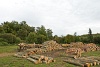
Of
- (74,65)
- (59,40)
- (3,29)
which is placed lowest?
(74,65)

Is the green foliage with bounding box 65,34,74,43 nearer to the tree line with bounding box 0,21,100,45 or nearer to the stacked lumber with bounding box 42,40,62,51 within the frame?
the tree line with bounding box 0,21,100,45

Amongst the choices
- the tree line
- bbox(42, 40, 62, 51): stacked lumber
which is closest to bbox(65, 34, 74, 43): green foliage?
the tree line

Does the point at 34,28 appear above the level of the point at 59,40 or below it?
above

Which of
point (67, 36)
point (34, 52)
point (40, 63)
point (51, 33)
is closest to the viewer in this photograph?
point (40, 63)

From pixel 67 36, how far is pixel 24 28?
20134mm

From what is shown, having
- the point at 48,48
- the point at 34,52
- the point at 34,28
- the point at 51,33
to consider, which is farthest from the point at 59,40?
the point at 34,28

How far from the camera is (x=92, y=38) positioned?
3419cm

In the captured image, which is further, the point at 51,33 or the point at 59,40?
the point at 51,33

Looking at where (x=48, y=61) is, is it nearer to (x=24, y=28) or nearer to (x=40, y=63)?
(x=40, y=63)

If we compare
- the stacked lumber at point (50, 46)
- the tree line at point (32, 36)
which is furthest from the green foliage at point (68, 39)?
the stacked lumber at point (50, 46)

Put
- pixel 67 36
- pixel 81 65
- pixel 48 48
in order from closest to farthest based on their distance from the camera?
pixel 81 65 → pixel 48 48 → pixel 67 36

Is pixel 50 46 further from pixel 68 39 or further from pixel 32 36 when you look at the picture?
pixel 32 36

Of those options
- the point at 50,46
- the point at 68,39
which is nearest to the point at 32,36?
the point at 68,39

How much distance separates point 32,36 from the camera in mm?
35188
